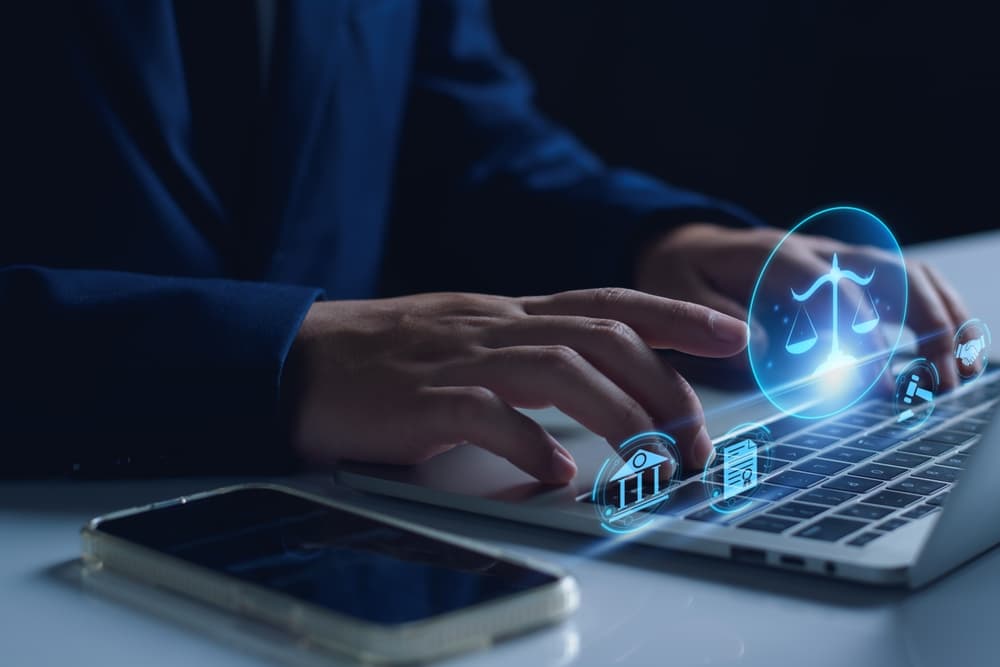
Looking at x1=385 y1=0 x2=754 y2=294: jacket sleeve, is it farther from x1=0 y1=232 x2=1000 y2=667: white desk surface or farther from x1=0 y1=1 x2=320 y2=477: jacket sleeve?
x1=0 y1=232 x2=1000 y2=667: white desk surface

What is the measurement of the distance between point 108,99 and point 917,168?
1.56 m

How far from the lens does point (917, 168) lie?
78.3 inches

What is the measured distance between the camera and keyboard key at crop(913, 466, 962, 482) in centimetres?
51

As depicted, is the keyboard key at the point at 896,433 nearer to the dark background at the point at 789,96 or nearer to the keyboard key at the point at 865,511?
the keyboard key at the point at 865,511

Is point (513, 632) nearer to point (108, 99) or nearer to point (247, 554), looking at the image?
point (247, 554)

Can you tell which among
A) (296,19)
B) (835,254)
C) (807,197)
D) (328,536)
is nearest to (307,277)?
(296,19)

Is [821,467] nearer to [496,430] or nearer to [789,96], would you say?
[496,430]

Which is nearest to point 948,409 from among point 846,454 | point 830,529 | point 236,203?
point 846,454

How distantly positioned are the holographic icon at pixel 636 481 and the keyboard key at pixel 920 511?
0.31 ft

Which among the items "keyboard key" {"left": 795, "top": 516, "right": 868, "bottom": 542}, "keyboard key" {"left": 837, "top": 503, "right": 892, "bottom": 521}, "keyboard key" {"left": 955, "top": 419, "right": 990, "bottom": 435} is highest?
"keyboard key" {"left": 955, "top": 419, "right": 990, "bottom": 435}

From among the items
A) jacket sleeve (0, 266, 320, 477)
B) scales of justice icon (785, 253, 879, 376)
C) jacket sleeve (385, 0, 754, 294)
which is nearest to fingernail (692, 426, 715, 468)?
scales of justice icon (785, 253, 879, 376)

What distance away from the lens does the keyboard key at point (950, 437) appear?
1.87 ft

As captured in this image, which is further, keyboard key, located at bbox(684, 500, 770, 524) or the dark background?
the dark background

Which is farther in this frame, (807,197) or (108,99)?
(807,197)
